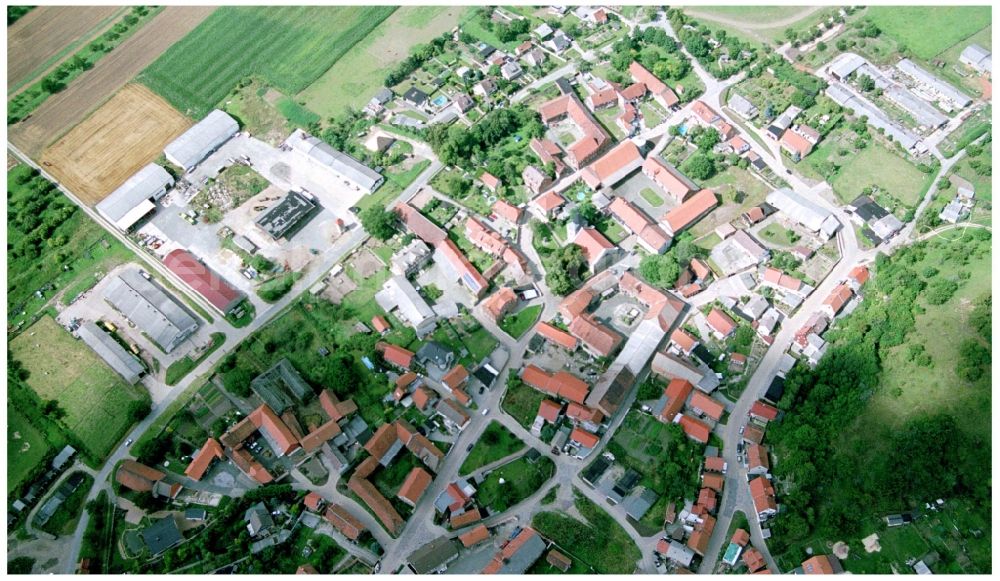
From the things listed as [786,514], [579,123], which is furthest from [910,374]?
[579,123]

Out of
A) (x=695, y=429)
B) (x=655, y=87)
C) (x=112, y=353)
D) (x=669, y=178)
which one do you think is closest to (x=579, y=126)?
(x=655, y=87)

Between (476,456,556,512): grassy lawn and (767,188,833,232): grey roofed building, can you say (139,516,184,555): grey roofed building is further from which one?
(767,188,833,232): grey roofed building

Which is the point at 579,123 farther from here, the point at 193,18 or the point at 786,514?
the point at 193,18

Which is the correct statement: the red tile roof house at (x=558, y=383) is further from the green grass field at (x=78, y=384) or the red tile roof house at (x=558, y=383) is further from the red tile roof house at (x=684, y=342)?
the green grass field at (x=78, y=384)

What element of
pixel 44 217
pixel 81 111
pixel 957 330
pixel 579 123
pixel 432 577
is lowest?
pixel 957 330

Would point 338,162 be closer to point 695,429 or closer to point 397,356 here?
point 397,356

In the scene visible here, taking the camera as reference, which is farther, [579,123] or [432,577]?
[579,123]
